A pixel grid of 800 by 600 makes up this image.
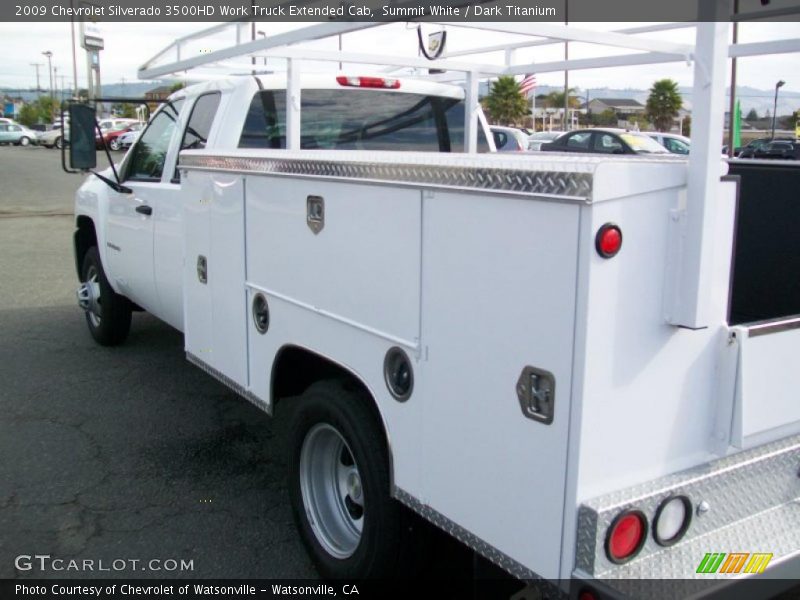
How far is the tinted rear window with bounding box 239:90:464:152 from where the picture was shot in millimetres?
4676

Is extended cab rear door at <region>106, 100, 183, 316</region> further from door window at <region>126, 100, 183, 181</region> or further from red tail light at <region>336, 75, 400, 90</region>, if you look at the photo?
red tail light at <region>336, 75, 400, 90</region>

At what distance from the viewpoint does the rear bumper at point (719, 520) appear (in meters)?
2.07

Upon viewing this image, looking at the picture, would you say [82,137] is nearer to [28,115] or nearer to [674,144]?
[674,144]

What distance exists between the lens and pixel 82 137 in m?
5.11

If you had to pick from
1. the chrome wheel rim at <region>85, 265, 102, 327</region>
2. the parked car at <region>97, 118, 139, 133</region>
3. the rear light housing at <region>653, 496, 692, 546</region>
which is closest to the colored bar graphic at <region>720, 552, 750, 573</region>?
the rear light housing at <region>653, 496, 692, 546</region>

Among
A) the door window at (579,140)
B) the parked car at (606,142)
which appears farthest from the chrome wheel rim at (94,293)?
the door window at (579,140)

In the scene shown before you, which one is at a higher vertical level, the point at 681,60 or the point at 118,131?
the point at 118,131

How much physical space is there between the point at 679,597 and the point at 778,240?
1897 millimetres

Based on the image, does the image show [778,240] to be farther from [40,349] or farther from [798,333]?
[40,349]

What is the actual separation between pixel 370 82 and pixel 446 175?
2.66 meters

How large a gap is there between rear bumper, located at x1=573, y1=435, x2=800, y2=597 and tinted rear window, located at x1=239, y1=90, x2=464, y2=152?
308 cm

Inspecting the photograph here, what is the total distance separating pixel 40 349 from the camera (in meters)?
6.96

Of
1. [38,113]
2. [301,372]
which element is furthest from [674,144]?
[38,113]

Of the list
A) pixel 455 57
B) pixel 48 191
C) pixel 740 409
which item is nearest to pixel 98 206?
→ pixel 455 57
